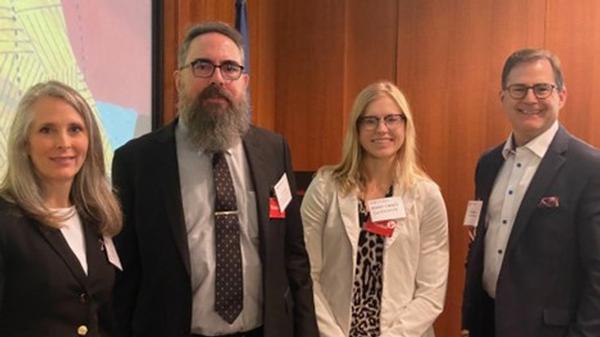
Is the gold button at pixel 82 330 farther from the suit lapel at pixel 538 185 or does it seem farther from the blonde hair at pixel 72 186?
the suit lapel at pixel 538 185

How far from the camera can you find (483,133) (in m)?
3.96

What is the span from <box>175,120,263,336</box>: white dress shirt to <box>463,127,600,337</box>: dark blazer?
1.06 m

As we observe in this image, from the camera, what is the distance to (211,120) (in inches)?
72.6

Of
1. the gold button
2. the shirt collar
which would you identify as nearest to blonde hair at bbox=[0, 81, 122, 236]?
the gold button

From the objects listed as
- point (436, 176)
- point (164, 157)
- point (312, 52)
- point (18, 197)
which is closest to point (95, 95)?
point (164, 157)

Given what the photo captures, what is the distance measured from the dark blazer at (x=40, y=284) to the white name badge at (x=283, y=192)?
0.64 metres

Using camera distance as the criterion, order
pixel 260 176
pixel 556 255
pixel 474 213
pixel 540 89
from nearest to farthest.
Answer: pixel 260 176
pixel 556 255
pixel 540 89
pixel 474 213

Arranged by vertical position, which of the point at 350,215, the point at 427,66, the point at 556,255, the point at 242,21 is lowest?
the point at 556,255

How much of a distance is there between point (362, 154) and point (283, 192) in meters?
0.72

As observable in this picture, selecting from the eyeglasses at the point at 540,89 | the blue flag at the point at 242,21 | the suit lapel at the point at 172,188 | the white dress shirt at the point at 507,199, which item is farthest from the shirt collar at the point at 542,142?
the blue flag at the point at 242,21

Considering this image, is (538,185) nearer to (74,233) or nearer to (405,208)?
(405,208)

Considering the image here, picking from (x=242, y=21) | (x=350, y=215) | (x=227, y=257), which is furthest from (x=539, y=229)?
(x=242, y=21)

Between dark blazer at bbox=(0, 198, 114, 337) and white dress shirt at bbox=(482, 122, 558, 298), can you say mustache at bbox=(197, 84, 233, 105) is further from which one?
white dress shirt at bbox=(482, 122, 558, 298)

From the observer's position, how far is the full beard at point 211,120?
1.85 m
